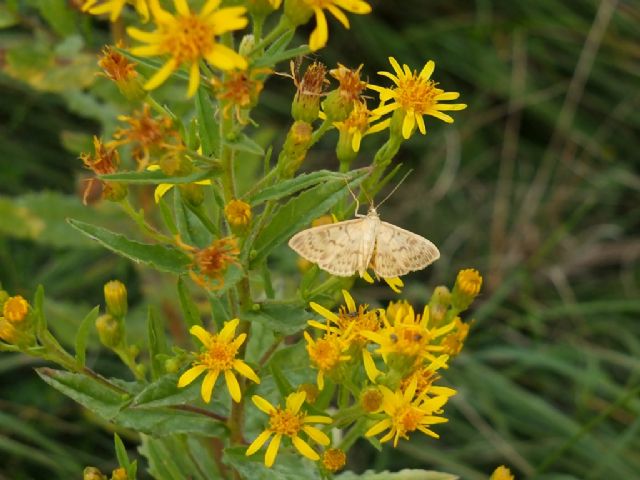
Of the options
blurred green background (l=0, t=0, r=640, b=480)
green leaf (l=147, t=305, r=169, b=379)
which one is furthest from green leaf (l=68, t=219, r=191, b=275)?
blurred green background (l=0, t=0, r=640, b=480)

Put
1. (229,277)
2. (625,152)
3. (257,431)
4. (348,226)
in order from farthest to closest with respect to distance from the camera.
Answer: (625,152)
(257,431)
(348,226)
(229,277)

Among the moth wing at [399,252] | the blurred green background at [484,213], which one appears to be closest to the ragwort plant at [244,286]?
the moth wing at [399,252]

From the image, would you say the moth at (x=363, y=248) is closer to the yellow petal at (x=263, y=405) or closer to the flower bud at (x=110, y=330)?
the yellow petal at (x=263, y=405)

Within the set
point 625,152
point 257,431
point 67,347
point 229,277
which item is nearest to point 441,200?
point 625,152

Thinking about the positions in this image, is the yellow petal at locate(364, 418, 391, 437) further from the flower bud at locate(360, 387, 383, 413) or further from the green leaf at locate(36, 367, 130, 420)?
the green leaf at locate(36, 367, 130, 420)

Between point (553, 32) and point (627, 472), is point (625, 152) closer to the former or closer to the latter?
point (553, 32)

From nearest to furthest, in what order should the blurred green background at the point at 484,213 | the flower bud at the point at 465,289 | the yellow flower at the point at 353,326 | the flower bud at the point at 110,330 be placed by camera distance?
the yellow flower at the point at 353,326
the flower bud at the point at 110,330
the flower bud at the point at 465,289
the blurred green background at the point at 484,213

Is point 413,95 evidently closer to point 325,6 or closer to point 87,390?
point 325,6
